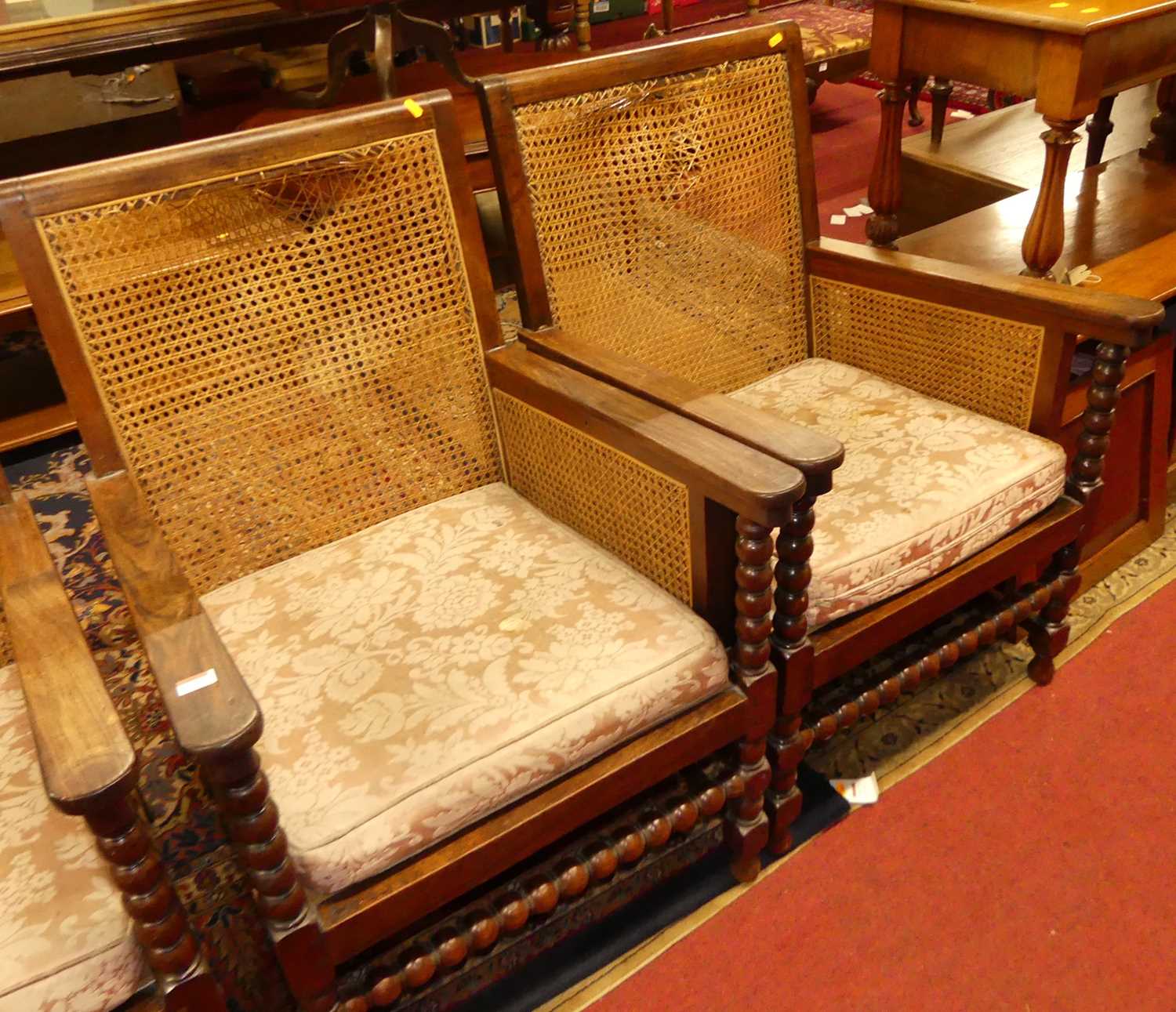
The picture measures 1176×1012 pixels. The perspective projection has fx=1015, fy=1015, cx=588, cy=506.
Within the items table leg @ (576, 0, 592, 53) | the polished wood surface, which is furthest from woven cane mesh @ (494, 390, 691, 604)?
table leg @ (576, 0, 592, 53)

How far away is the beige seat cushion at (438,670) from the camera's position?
102 centimetres

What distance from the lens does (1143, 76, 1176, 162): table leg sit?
263 centimetres

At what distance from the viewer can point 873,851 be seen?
1.47m

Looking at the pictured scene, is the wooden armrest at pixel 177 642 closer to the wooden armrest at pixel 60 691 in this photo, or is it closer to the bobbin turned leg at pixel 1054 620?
the wooden armrest at pixel 60 691

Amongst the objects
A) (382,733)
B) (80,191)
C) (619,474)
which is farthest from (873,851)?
(80,191)

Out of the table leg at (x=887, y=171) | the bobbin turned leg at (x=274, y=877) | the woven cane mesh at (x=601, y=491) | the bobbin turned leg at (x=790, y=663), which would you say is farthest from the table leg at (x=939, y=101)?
the bobbin turned leg at (x=274, y=877)

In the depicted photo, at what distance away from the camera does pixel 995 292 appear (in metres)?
1.49

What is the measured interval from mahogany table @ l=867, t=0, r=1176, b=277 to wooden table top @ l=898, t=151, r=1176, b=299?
0.58 ft

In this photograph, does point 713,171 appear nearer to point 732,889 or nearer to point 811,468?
point 811,468

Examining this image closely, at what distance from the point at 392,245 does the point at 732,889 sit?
3.30 ft

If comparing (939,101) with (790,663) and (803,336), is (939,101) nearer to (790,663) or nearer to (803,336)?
(803,336)

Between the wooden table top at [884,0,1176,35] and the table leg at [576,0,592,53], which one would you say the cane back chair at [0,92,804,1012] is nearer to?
the wooden table top at [884,0,1176,35]

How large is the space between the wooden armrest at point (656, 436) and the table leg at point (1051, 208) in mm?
1126

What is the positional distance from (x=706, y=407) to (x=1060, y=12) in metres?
1.24
